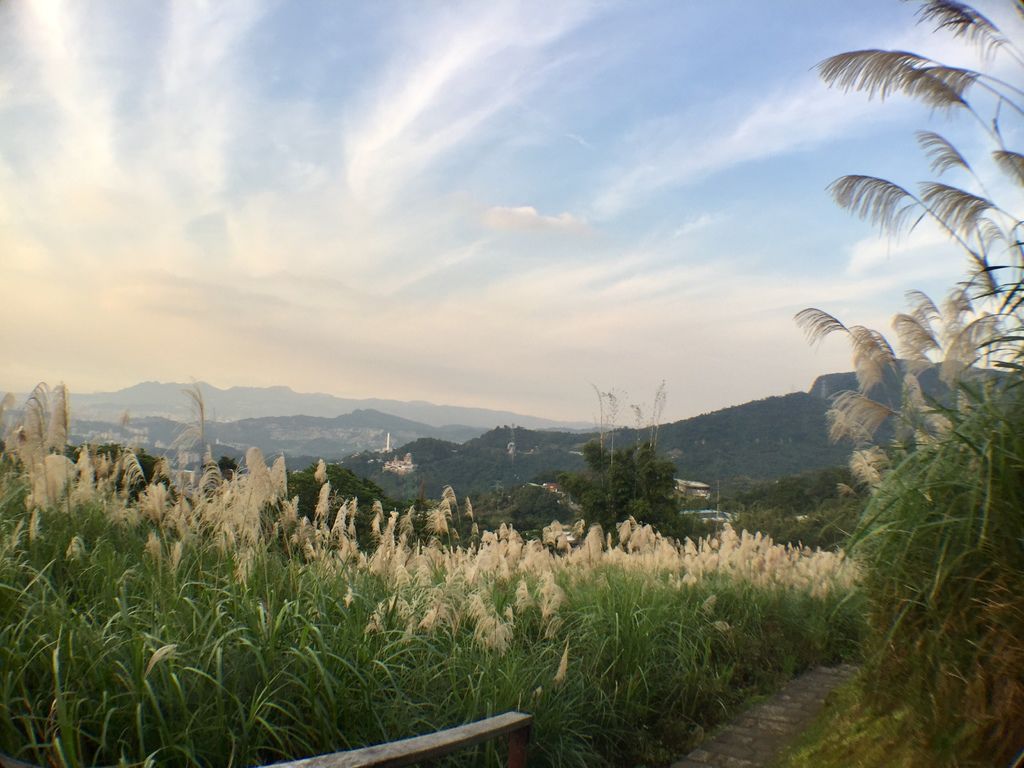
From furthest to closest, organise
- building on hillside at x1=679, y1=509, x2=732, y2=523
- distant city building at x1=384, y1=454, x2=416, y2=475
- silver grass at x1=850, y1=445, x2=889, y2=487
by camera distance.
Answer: distant city building at x1=384, y1=454, x2=416, y2=475
building on hillside at x1=679, y1=509, x2=732, y2=523
silver grass at x1=850, y1=445, x2=889, y2=487

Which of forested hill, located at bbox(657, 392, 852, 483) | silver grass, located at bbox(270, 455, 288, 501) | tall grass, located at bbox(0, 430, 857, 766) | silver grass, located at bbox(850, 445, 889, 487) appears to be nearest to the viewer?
tall grass, located at bbox(0, 430, 857, 766)

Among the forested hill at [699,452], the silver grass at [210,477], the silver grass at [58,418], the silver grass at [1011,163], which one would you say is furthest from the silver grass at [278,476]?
the forested hill at [699,452]

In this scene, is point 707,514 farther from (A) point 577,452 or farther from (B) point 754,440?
(B) point 754,440

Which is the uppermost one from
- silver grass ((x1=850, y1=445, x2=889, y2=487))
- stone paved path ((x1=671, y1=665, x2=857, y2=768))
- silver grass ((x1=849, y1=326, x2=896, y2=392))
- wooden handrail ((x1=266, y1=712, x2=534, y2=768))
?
silver grass ((x1=849, y1=326, x2=896, y2=392))

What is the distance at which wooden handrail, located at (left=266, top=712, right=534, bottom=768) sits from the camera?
6.57 ft

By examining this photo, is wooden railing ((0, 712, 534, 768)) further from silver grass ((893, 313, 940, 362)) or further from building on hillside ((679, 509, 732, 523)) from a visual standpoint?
building on hillside ((679, 509, 732, 523))

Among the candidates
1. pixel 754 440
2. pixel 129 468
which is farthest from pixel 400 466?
pixel 129 468

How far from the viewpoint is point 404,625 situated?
12.9 ft

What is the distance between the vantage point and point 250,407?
1453 inches

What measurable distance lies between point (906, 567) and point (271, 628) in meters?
2.87

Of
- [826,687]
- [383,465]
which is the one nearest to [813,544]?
[826,687]

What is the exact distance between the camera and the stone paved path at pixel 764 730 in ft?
13.5

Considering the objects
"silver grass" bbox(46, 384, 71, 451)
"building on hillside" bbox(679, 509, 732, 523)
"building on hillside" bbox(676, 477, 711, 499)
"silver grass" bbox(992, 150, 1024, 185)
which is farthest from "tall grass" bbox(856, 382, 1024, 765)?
"building on hillside" bbox(676, 477, 711, 499)

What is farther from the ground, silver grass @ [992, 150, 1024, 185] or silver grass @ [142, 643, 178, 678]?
silver grass @ [992, 150, 1024, 185]
